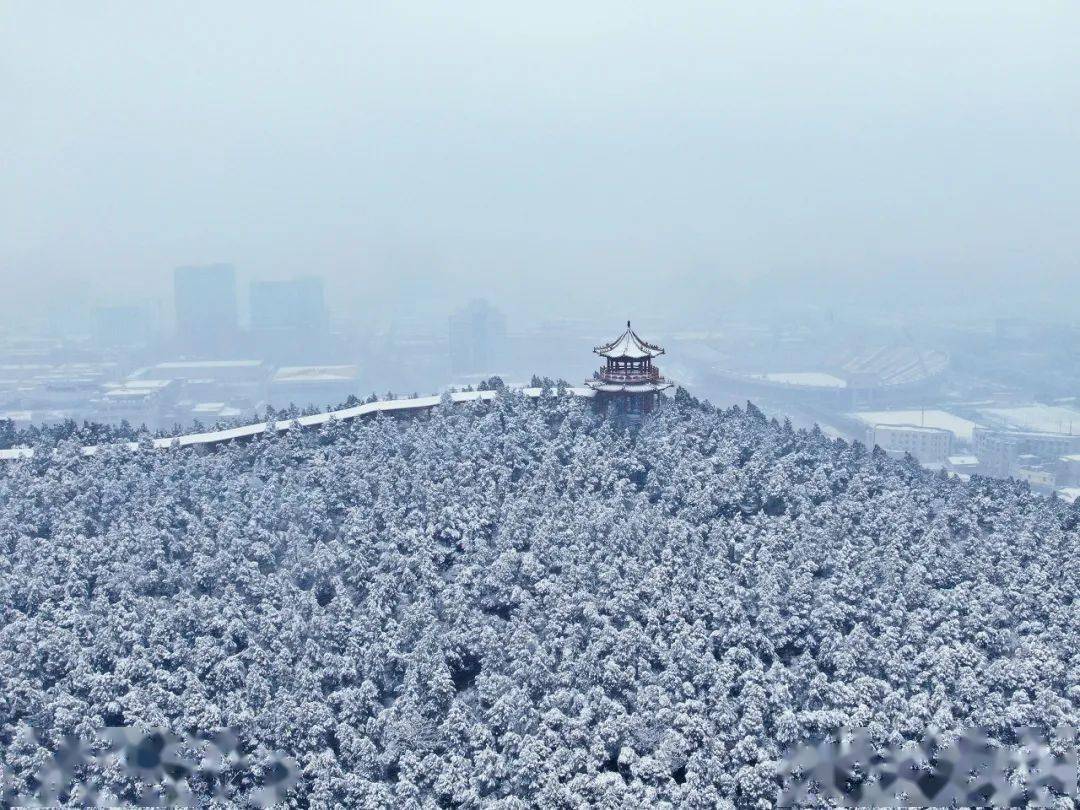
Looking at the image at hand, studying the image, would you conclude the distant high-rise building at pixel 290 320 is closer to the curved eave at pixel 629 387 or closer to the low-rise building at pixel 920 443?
the low-rise building at pixel 920 443

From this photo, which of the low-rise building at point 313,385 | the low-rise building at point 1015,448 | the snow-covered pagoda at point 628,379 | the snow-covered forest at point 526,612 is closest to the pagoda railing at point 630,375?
the snow-covered pagoda at point 628,379

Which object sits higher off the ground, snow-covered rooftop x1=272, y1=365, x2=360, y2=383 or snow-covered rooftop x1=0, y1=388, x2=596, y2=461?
snow-covered rooftop x1=0, y1=388, x2=596, y2=461

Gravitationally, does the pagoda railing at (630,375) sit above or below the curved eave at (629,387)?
above

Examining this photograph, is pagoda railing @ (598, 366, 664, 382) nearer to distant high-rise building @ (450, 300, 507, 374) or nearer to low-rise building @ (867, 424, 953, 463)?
low-rise building @ (867, 424, 953, 463)

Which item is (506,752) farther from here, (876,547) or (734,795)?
(876,547)

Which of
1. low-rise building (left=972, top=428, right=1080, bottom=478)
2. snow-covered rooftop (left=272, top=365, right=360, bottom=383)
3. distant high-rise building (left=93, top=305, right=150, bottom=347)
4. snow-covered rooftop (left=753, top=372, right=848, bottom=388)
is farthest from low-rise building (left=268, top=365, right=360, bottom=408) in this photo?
low-rise building (left=972, top=428, right=1080, bottom=478)

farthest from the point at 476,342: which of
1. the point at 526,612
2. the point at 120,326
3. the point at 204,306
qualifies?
the point at 526,612

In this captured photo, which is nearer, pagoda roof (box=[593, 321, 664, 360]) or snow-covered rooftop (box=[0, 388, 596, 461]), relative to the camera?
snow-covered rooftop (box=[0, 388, 596, 461])
